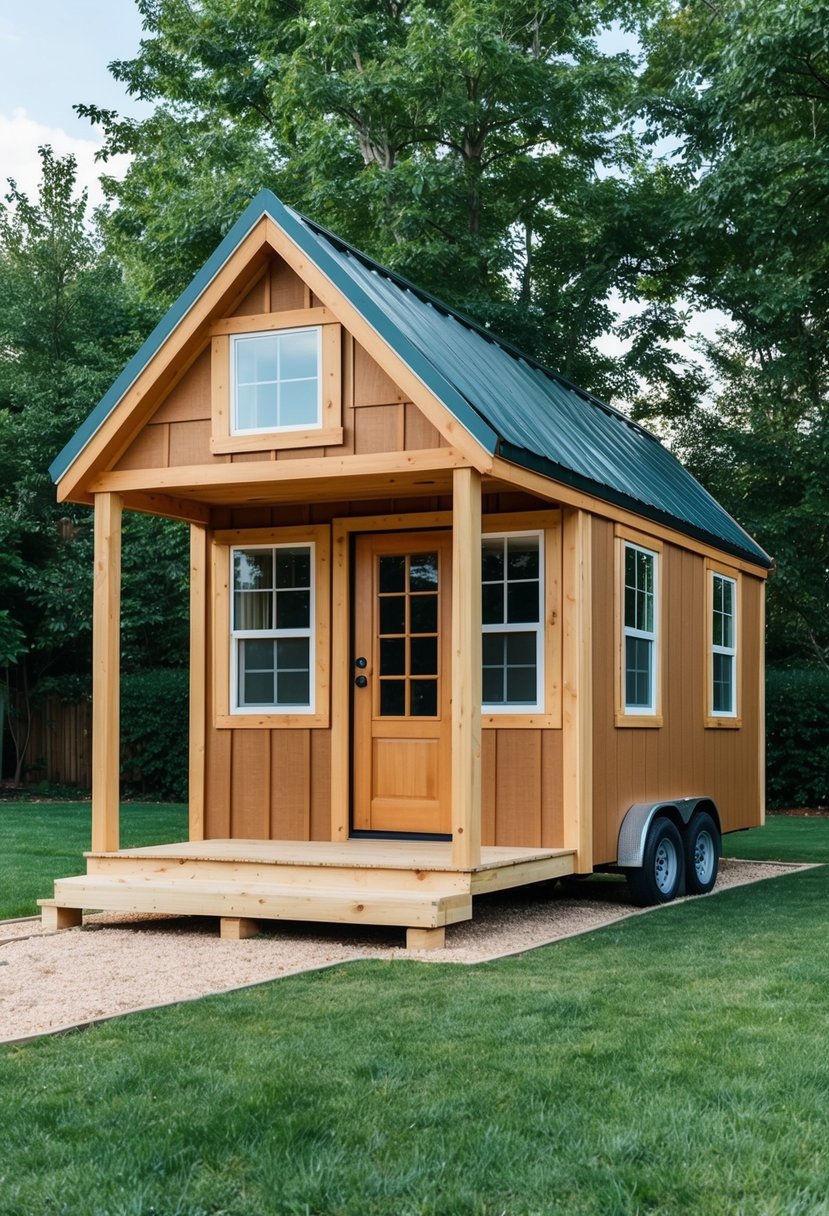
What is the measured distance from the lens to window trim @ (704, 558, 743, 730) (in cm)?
1191

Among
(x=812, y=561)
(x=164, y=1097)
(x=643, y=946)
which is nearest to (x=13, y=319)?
(x=812, y=561)

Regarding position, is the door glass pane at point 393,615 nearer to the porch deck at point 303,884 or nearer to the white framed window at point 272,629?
the white framed window at point 272,629

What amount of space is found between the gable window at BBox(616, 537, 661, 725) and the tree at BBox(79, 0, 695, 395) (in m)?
8.69

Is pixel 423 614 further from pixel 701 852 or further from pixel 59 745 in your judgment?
pixel 59 745

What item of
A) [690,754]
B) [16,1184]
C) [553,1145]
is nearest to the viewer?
[16,1184]

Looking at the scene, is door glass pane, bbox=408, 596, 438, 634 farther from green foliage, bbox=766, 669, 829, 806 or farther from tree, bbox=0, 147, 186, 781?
tree, bbox=0, 147, 186, 781

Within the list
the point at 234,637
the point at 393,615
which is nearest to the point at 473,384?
the point at 393,615

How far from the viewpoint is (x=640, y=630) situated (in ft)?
34.0

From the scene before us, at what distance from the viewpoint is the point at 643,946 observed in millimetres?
7566

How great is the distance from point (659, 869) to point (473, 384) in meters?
3.72

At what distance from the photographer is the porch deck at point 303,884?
25.2 ft

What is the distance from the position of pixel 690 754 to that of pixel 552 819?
2.63 meters

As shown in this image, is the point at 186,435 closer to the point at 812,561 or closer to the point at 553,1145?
the point at 553,1145

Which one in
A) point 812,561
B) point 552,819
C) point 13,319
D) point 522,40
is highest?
point 522,40
